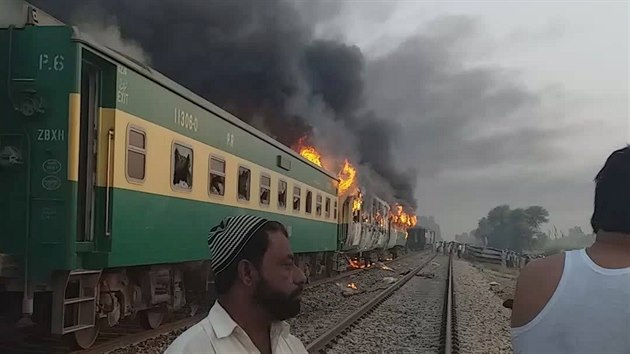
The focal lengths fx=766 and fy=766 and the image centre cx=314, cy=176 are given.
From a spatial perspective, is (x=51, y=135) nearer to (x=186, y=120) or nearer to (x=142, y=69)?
(x=142, y=69)

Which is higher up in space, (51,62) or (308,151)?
(308,151)

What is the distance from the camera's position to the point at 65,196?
7223mm

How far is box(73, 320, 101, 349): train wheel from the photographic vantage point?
7.93 metres

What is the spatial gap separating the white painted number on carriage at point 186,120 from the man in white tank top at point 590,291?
7.48 meters

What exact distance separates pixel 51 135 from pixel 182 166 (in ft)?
8.36

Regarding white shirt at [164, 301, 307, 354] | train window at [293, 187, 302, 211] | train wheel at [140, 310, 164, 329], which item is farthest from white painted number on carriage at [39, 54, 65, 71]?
train window at [293, 187, 302, 211]

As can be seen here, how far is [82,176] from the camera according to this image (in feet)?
24.8

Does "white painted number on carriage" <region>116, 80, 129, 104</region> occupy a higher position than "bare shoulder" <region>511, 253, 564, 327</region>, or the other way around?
"white painted number on carriage" <region>116, 80, 129, 104</region>

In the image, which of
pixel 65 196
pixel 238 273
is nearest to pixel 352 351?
pixel 65 196

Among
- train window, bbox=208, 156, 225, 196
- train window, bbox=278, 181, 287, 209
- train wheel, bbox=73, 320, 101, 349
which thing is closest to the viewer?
train wheel, bbox=73, 320, 101, 349

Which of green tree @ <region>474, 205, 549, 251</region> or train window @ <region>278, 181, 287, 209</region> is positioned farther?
green tree @ <region>474, 205, 549, 251</region>

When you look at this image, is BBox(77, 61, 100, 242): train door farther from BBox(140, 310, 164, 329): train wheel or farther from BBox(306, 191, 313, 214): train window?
BBox(306, 191, 313, 214): train window

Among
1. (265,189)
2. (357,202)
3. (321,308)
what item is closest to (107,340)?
(265,189)

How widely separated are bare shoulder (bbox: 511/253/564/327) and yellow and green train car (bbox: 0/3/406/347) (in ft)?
17.9
